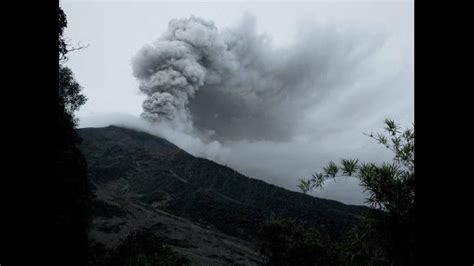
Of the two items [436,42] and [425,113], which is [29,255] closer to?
[425,113]

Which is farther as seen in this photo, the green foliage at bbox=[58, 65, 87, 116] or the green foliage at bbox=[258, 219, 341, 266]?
the green foliage at bbox=[258, 219, 341, 266]

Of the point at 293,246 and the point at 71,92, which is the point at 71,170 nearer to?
the point at 71,92

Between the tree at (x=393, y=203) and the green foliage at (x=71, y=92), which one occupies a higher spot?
the green foliage at (x=71, y=92)

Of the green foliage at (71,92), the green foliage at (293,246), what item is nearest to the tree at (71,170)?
the green foliage at (71,92)

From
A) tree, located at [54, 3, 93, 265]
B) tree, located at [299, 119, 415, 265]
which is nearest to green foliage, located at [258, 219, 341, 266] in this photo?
tree, located at [54, 3, 93, 265]

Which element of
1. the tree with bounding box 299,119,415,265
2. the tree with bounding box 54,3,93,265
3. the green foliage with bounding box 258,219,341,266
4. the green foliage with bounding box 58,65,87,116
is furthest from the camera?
the green foliage with bounding box 258,219,341,266

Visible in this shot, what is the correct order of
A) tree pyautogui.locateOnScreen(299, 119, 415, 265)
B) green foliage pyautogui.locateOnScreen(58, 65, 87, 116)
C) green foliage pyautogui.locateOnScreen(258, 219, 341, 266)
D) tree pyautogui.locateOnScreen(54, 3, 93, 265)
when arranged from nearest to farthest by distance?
tree pyautogui.locateOnScreen(299, 119, 415, 265) < tree pyautogui.locateOnScreen(54, 3, 93, 265) < green foliage pyautogui.locateOnScreen(58, 65, 87, 116) < green foliage pyautogui.locateOnScreen(258, 219, 341, 266)

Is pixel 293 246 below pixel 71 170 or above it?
below

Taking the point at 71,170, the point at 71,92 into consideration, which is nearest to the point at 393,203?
the point at 71,170

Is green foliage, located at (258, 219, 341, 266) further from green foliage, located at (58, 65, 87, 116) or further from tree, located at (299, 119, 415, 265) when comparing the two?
tree, located at (299, 119, 415, 265)

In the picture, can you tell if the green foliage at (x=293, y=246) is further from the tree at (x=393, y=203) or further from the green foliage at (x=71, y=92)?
the tree at (x=393, y=203)

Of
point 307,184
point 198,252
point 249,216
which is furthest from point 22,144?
point 249,216

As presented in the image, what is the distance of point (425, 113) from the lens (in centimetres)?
147

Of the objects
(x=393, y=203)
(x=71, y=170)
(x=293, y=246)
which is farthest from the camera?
(x=293, y=246)
